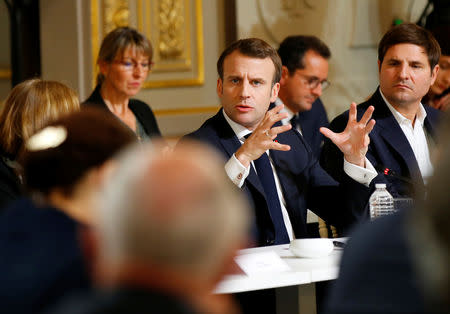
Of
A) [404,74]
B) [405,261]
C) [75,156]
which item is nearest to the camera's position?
[405,261]

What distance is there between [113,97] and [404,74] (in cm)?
179

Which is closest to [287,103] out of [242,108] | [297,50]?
[297,50]

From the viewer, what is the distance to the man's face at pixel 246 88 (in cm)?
289

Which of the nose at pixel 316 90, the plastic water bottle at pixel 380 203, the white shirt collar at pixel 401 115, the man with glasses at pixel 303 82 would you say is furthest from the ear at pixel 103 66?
the plastic water bottle at pixel 380 203

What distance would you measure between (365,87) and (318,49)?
87 centimetres

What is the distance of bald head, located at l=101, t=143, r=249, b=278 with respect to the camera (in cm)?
77

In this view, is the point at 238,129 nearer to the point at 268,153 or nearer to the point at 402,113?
the point at 268,153

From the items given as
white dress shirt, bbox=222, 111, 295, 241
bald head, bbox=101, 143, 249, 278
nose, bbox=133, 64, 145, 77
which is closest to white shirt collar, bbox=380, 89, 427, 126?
white dress shirt, bbox=222, 111, 295, 241

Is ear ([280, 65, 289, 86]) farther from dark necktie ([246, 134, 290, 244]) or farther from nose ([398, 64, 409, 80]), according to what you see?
dark necktie ([246, 134, 290, 244])

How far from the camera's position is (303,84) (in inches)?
177

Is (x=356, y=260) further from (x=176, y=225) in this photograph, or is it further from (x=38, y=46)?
(x=38, y=46)

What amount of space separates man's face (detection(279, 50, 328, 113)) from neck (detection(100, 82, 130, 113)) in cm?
102

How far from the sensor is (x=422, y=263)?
852mm

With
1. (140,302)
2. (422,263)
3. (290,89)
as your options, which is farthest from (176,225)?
(290,89)
